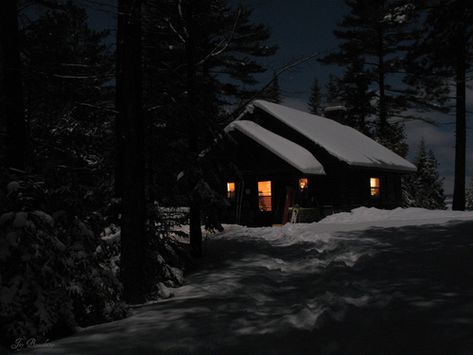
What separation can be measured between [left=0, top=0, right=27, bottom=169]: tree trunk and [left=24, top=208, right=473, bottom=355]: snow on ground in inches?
151

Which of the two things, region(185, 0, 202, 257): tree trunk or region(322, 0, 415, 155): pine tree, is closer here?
region(185, 0, 202, 257): tree trunk

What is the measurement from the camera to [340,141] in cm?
2730

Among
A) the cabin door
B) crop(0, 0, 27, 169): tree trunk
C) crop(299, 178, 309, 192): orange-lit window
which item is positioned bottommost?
the cabin door

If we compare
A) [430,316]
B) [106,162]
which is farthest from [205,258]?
[430,316]

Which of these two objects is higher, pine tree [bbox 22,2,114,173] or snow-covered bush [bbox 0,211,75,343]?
pine tree [bbox 22,2,114,173]

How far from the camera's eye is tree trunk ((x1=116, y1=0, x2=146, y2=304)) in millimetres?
7371

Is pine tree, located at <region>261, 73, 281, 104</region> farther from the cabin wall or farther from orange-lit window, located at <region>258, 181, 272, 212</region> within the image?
orange-lit window, located at <region>258, 181, 272, 212</region>

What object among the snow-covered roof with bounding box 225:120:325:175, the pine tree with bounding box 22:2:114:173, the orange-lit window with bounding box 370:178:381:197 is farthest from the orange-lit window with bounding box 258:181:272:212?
the pine tree with bounding box 22:2:114:173

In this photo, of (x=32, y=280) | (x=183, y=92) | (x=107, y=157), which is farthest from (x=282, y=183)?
(x=32, y=280)

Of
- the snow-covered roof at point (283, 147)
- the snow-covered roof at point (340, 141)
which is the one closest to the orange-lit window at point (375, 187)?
the snow-covered roof at point (340, 141)

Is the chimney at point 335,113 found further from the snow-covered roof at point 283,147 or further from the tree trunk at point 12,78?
the tree trunk at point 12,78

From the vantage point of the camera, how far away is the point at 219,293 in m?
7.46

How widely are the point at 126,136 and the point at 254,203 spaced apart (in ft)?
60.6

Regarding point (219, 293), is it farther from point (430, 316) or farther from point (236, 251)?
point (236, 251)
